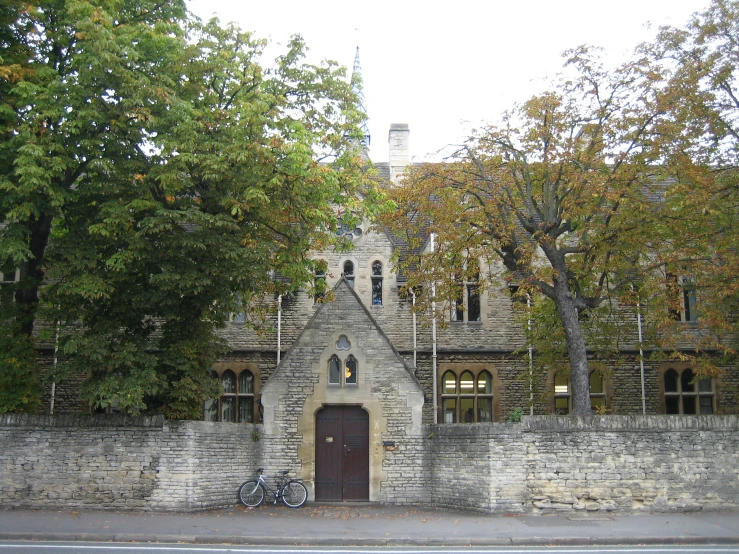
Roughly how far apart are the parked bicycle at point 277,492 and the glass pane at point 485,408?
7502 mm

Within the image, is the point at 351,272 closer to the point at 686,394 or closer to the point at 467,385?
the point at 467,385

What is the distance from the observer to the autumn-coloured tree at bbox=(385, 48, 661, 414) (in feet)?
57.4

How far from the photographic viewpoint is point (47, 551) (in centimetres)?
1202

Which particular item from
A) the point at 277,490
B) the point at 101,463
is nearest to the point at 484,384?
the point at 277,490

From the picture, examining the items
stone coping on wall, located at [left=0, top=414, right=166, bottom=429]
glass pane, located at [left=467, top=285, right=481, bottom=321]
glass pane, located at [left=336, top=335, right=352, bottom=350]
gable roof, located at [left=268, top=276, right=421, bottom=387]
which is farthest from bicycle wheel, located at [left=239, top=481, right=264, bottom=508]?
glass pane, located at [left=467, top=285, right=481, bottom=321]

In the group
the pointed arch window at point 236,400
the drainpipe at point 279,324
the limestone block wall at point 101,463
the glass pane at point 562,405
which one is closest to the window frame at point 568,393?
the glass pane at point 562,405

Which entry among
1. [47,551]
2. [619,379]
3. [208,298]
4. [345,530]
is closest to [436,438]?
[345,530]

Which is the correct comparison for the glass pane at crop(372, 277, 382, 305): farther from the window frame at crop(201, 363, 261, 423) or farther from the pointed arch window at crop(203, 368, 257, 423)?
the pointed arch window at crop(203, 368, 257, 423)

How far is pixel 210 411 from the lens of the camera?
23.8 m

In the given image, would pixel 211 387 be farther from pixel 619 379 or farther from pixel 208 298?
pixel 619 379

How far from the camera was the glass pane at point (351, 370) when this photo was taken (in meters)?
20.0

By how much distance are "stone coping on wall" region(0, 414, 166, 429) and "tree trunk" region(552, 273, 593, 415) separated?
31.7ft

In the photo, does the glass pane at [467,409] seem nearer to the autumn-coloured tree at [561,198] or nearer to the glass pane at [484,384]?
the glass pane at [484,384]

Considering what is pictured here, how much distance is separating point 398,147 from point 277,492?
14724 millimetres
